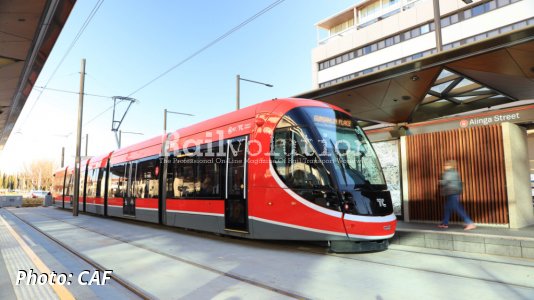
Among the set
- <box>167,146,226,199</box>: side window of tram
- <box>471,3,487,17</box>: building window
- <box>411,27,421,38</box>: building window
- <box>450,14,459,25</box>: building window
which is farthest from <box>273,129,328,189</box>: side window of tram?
<box>411,27,421,38</box>: building window

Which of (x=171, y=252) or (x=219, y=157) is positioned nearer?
(x=171, y=252)

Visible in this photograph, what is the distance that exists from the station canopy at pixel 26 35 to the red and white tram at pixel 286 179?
4197mm

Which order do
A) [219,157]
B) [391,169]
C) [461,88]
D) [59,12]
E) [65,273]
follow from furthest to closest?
[391,169], [461,88], [219,157], [65,273], [59,12]

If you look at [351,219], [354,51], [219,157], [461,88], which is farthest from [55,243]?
[354,51]

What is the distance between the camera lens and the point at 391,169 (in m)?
11.4

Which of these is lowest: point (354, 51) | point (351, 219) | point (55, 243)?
point (55, 243)

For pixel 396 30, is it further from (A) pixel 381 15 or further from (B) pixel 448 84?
(B) pixel 448 84

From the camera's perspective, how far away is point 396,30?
39.5 meters

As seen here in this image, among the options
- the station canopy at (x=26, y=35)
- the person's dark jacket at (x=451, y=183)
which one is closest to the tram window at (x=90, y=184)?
the station canopy at (x=26, y=35)

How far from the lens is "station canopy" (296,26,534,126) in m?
7.41

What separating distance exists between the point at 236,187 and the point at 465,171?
6.01 m

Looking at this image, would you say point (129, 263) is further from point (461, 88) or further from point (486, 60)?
point (461, 88)

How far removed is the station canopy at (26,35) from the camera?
217 inches

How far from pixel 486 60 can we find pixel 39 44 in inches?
353
